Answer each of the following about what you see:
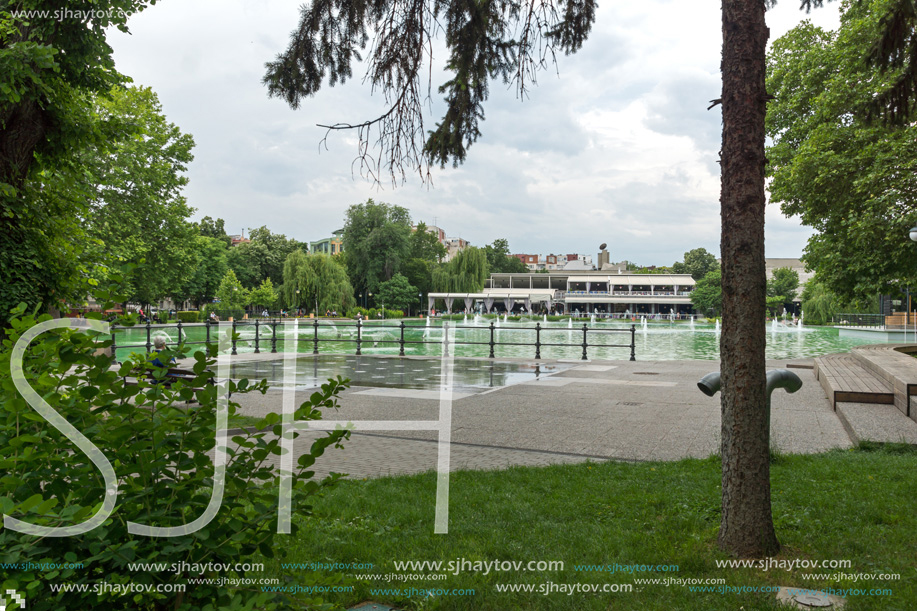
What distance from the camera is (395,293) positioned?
74688mm

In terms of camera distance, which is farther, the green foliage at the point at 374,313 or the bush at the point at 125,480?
the green foliage at the point at 374,313

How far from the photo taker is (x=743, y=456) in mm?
3377

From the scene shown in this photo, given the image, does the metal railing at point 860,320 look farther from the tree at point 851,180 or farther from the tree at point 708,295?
the tree at point 851,180

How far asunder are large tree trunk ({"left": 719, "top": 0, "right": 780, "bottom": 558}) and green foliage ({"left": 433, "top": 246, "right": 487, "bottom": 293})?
243 ft

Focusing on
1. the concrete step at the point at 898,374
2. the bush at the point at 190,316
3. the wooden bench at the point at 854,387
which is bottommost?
the bush at the point at 190,316

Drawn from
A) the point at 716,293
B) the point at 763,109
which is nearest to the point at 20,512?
the point at 763,109

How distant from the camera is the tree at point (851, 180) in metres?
14.4

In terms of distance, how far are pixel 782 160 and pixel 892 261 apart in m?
7.75

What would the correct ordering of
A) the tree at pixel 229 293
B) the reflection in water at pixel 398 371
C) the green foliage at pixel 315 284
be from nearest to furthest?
the reflection in water at pixel 398 371
the green foliage at pixel 315 284
the tree at pixel 229 293

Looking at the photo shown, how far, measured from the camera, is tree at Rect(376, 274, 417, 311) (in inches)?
2926

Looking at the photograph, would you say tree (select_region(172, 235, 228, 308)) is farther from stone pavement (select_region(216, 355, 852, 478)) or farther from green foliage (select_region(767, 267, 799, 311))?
green foliage (select_region(767, 267, 799, 311))

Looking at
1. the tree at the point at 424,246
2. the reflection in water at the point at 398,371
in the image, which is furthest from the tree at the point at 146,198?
the tree at the point at 424,246

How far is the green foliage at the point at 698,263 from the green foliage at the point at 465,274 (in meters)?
52.7

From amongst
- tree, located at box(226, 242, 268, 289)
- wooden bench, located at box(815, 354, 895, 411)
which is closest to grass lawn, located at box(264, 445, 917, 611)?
wooden bench, located at box(815, 354, 895, 411)
